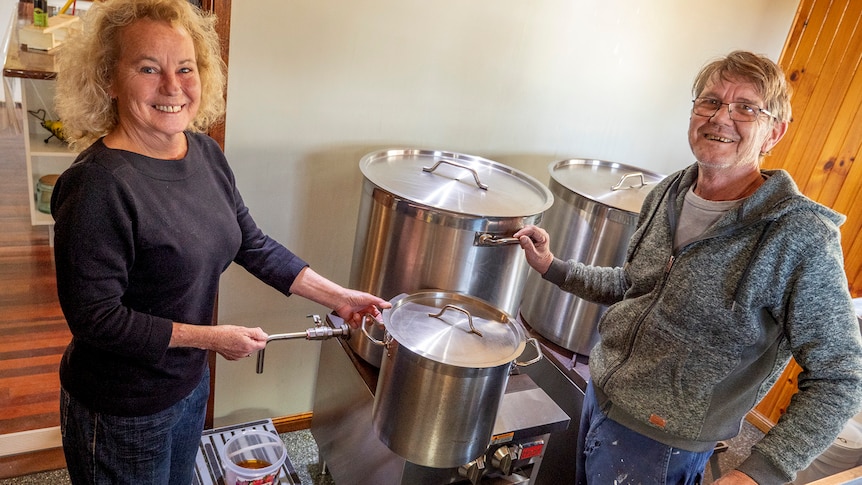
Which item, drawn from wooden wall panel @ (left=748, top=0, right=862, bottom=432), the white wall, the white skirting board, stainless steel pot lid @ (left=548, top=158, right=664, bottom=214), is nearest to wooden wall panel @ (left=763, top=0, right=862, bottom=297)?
wooden wall panel @ (left=748, top=0, right=862, bottom=432)

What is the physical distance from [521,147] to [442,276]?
848 millimetres

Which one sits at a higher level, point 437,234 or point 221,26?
point 221,26

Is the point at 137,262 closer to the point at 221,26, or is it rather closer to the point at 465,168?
the point at 221,26

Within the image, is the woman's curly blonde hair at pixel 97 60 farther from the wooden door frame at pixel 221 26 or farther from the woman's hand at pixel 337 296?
the woman's hand at pixel 337 296

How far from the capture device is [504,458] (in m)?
1.36

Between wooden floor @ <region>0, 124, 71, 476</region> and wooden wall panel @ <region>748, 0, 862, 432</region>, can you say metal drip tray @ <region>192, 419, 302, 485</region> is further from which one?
wooden wall panel @ <region>748, 0, 862, 432</region>

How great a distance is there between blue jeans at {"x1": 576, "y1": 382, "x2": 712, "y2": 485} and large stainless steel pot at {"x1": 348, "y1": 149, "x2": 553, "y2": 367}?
39 centimetres

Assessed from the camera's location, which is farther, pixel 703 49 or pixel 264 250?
pixel 703 49

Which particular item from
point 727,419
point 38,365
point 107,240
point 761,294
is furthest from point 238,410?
point 761,294

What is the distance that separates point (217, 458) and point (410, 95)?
130cm

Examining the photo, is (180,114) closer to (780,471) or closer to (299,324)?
(299,324)

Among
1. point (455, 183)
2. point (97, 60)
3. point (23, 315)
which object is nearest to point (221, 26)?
point (97, 60)

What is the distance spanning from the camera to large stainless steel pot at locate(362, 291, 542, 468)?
1.13 meters

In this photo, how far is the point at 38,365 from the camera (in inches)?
83.3
